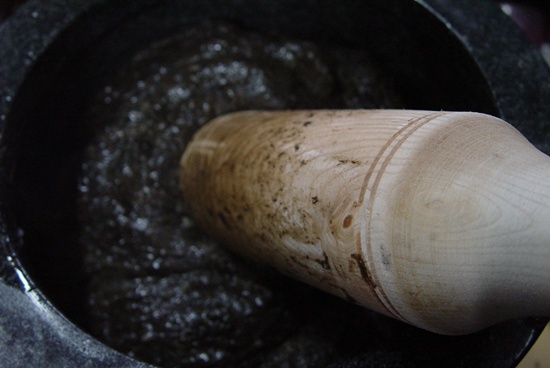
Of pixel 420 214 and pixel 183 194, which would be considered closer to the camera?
pixel 420 214

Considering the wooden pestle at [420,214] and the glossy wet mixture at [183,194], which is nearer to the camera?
the wooden pestle at [420,214]

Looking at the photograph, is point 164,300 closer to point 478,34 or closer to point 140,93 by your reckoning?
point 140,93

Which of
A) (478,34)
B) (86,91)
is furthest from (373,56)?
(86,91)

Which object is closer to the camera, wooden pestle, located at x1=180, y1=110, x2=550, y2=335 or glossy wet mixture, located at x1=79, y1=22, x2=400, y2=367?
wooden pestle, located at x1=180, y1=110, x2=550, y2=335
